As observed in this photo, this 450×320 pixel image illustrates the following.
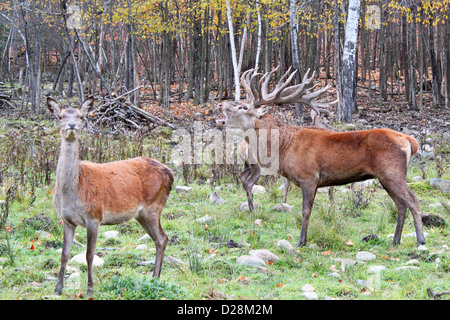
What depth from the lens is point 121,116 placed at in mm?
14406

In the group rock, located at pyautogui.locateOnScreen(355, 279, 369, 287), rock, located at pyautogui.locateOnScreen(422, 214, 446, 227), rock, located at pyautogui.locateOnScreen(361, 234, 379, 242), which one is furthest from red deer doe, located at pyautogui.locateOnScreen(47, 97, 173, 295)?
rock, located at pyautogui.locateOnScreen(422, 214, 446, 227)

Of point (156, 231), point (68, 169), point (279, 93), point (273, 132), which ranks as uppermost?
point (279, 93)

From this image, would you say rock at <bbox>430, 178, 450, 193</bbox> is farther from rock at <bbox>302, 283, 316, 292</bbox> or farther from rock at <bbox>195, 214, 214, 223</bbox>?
rock at <bbox>302, 283, 316, 292</bbox>

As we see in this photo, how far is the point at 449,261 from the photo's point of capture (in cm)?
537

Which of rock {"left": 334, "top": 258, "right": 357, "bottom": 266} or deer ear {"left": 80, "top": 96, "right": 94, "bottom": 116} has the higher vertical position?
deer ear {"left": 80, "top": 96, "right": 94, "bottom": 116}

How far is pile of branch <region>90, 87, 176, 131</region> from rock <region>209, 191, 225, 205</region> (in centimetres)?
611

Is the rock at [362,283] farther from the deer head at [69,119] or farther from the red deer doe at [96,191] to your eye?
the deer head at [69,119]

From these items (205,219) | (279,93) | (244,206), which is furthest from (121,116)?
(205,219)

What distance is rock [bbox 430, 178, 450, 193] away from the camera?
28.5ft

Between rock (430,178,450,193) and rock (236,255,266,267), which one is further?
rock (430,178,450,193)

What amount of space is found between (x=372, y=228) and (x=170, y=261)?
10.4 feet

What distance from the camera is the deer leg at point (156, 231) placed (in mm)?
4973

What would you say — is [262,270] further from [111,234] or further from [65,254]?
[111,234]

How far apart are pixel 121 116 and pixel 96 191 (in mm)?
9877
